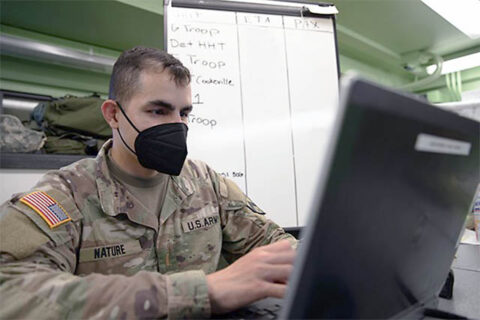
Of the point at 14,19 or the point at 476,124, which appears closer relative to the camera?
the point at 476,124

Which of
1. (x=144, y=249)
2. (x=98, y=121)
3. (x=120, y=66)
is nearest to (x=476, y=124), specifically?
(x=144, y=249)

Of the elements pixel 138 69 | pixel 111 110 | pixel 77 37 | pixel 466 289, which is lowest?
pixel 466 289

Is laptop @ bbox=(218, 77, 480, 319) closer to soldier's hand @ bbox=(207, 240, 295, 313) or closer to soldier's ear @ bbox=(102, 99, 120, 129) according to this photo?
soldier's hand @ bbox=(207, 240, 295, 313)

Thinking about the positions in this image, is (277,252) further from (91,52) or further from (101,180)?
(91,52)

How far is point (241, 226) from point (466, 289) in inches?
22.1

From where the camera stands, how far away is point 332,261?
0.95 feet

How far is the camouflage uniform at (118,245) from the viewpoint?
446mm

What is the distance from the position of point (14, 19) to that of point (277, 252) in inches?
93.9

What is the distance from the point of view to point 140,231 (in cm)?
80

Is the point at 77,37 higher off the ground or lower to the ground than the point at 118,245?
higher

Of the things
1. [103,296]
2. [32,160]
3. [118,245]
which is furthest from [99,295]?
[32,160]

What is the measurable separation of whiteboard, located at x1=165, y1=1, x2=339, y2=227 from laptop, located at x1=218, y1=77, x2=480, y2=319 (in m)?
0.82

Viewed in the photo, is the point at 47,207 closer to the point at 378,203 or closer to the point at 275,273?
the point at 275,273

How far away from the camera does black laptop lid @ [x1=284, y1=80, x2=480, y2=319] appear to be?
10.2 inches
